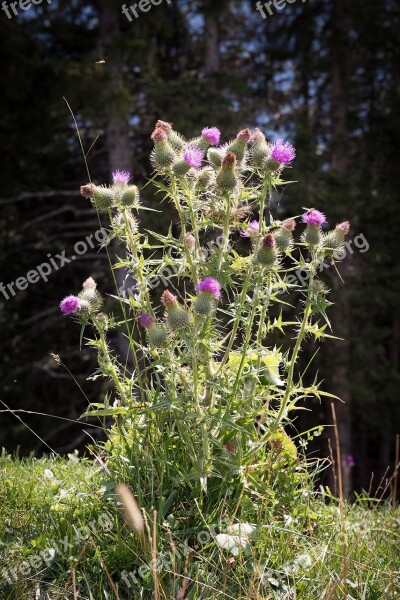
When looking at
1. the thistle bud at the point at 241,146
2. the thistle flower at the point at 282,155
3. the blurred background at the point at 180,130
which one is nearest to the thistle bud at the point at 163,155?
the thistle bud at the point at 241,146

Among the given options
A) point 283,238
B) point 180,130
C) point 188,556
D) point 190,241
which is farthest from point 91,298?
point 180,130

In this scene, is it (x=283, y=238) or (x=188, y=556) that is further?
Answer: (x=283, y=238)

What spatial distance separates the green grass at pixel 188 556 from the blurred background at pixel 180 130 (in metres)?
6.23

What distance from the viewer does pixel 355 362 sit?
1035 cm

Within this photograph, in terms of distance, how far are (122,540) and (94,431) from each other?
8.16 m

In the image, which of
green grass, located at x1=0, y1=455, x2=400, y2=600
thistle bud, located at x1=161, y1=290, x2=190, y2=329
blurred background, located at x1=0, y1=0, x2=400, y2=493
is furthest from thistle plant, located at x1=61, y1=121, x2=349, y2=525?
blurred background, located at x1=0, y1=0, x2=400, y2=493

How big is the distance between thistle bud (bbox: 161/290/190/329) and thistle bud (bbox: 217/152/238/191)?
0.46 meters

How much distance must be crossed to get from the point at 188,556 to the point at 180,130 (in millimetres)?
7183

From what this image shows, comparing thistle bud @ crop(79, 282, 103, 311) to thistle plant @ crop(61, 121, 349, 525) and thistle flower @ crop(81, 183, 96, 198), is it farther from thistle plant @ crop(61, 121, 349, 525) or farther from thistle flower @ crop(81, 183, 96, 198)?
thistle flower @ crop(81, 183, 96, 198)

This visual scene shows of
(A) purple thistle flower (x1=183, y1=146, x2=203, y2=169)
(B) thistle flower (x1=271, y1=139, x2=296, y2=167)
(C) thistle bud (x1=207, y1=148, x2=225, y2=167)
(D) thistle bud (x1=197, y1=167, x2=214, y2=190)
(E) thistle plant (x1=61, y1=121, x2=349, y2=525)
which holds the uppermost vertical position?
(A) purple thistle flower (x1=183, y1=146, x2=203, y2=169)

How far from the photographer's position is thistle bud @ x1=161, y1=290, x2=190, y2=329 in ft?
7.97

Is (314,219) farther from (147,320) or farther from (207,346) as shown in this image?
(147,320)

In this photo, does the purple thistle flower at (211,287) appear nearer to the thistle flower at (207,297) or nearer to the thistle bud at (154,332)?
the thistle flower at (207,297)

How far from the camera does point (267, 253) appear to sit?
2.49m
